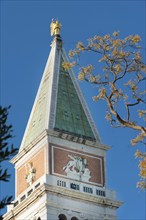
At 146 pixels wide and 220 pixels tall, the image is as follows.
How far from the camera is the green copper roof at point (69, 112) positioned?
75.6m

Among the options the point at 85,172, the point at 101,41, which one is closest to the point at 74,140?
the point at 85,172

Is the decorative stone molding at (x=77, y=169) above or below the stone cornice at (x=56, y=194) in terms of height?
above

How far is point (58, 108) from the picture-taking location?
76.9 meters

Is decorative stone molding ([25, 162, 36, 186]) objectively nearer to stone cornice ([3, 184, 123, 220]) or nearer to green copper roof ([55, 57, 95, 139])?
stone cornice ([3, 184, 123, 220])

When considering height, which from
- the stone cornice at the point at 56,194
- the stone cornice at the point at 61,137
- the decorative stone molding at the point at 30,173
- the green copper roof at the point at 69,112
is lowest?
the stone cornice at the point at 56,194

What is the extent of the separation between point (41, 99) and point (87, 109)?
4.35 m

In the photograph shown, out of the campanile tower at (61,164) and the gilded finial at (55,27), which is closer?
the campanile tower at (61,164)

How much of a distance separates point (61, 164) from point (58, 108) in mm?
5839

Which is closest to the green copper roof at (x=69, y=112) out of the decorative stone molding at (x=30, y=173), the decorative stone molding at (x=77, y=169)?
the decorative stone molding at (x=77, y=169)

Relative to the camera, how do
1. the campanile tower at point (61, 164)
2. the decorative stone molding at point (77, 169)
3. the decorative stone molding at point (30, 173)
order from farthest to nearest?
the decorative stone molding at point (30, 173), the decorative stone molding at point (77, 169), the campanile tower at point (61, 164)

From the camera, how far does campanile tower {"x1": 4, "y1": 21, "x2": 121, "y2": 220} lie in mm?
71188

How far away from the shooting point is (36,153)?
74.8 metres

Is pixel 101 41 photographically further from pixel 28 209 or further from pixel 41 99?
pixel 41 99

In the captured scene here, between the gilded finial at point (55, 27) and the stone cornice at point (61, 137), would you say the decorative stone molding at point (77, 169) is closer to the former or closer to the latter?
Result: the stone cornice at point (61, 137)
